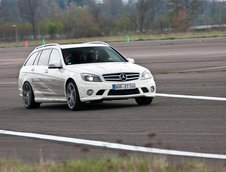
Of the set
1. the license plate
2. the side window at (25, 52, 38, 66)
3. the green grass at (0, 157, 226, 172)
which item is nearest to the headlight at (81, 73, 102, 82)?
the license plate

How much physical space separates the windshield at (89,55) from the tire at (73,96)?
878mm

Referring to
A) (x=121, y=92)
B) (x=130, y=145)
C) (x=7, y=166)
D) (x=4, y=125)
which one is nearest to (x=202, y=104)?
(x=121, y=92)

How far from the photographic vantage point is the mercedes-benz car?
13961mm

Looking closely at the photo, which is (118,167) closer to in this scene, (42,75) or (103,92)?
(103,92)

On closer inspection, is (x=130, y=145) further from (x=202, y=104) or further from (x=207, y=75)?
(x=207, y=75)

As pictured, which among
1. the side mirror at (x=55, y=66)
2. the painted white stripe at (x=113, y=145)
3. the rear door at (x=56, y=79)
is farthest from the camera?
the side mirror at (x=55, y=66)

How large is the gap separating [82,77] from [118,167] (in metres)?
7.70

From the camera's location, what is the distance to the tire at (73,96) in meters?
14.1

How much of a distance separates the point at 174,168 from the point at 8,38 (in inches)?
5175

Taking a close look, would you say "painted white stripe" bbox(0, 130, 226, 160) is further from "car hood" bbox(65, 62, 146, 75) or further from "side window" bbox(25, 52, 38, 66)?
"side window" bbox(25, 52, 38, 66)

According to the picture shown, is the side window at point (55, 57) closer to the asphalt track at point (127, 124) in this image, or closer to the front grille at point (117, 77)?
the asphalt track at point (127, 124)

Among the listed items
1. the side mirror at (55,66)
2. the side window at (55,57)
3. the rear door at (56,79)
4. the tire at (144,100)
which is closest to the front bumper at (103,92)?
the tire at (144,100)

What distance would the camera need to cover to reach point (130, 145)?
8836 mm

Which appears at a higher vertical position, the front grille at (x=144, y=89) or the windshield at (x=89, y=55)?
the windshield at (x=89, y=55)
